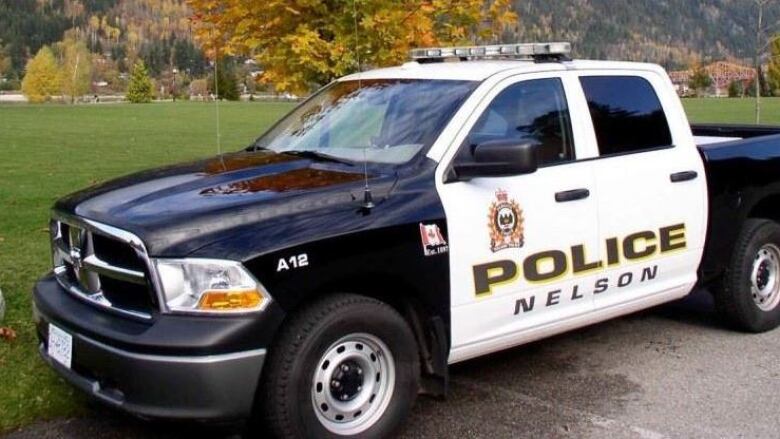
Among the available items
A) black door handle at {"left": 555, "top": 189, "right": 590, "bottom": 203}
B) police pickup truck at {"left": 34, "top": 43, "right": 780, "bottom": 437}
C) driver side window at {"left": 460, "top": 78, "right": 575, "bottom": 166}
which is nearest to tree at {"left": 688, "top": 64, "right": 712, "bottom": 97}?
police pickup truck at {"left": 34, "top": 43, "right": 780, "bottom": 437}

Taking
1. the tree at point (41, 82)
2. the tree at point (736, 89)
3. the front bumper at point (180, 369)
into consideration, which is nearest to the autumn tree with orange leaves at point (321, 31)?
the front bumper at point (180, 369)

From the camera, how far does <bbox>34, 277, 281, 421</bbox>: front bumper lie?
143 inches

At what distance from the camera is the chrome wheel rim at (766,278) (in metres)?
6.25

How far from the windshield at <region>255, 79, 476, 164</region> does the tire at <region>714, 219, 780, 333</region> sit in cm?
239

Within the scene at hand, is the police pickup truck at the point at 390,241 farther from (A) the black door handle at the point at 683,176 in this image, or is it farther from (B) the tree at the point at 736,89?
(B) the tree at the point at 736,89

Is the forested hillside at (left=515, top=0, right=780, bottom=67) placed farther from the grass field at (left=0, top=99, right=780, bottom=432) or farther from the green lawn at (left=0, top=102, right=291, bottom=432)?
the green lawn at (left=0, top=102, right=291, bottom=432)

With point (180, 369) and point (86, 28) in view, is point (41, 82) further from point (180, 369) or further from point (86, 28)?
point (180, 369)

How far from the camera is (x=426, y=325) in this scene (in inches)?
174

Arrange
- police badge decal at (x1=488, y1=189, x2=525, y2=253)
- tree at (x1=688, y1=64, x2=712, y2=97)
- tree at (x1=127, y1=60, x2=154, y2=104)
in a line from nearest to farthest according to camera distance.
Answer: police badge decal at (x1=488, y1=189, x2=525, y2=253), tree at (x1=688, y1=64, x2=712, y2=97), tree at (x1=127, y1=60, x2=154, y2=104)

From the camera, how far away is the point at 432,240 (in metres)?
4.32

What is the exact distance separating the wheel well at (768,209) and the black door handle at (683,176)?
32.7 inches

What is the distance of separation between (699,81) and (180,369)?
94023 millimetres

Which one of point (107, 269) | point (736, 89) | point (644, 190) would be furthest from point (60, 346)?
point (736, 89)

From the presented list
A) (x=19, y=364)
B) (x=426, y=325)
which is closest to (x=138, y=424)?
(x=19, y=364)
